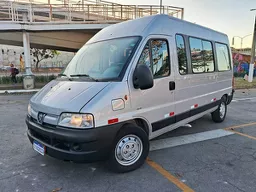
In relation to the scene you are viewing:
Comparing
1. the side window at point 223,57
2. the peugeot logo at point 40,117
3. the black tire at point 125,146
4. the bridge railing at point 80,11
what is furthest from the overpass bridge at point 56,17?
the black tire at point 125,146

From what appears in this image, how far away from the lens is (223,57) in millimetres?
5988

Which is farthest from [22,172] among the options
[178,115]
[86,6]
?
[86,6]

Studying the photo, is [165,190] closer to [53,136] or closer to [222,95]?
[53,136]

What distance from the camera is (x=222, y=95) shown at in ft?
19.5

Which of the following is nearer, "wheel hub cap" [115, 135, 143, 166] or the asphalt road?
the asphalt road

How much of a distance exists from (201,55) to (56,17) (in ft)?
44.5

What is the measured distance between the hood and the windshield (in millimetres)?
229

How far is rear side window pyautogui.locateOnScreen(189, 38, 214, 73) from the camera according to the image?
14.9 feet

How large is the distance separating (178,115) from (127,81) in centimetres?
166

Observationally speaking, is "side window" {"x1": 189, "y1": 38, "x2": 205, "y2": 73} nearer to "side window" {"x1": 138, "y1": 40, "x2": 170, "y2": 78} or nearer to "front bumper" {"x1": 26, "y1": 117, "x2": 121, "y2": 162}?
Result: "side window" {"x1": 138, "y1": 40, "x2": 170, "y2": 78}

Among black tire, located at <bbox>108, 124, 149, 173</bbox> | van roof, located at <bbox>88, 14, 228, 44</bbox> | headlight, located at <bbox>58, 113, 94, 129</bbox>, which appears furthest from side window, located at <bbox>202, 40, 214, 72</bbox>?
headlight, located at <bbox>58, 113, 94, 129</bbox>

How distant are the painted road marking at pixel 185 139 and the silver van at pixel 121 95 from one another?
0.49 m

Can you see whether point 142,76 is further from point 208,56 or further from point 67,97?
point 208,56

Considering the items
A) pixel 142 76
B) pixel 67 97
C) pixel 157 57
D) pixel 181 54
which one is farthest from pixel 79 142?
pixel 181 54
